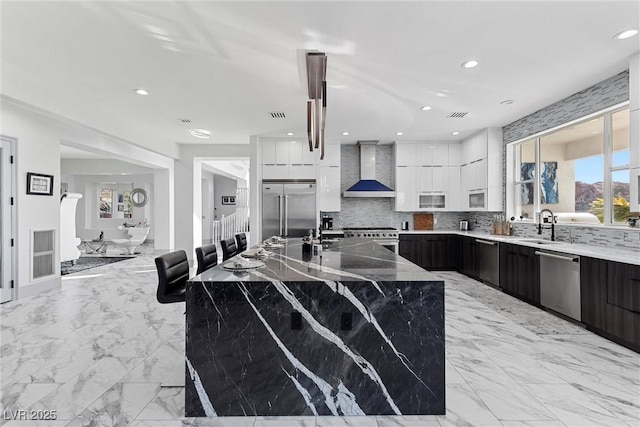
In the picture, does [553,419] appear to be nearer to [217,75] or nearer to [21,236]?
[217,75]

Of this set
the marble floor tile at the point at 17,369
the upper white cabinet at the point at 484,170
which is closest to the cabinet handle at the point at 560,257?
the upper white cabinet at the point at 484,170

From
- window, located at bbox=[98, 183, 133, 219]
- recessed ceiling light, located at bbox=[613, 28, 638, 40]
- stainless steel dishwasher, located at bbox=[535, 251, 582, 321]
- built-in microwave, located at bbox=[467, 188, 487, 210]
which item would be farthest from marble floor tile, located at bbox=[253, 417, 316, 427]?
window, located at bbox=[98, 183, 133, 219]

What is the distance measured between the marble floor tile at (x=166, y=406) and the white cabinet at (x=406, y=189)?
5.31 metres

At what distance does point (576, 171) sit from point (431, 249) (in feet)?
8.66

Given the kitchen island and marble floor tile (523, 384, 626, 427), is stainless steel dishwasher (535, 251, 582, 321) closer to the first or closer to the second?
marble floor tile (523, 384, 626, 427)

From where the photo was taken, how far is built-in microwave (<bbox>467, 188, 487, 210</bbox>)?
575 cm

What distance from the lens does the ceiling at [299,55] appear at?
93.2 inches

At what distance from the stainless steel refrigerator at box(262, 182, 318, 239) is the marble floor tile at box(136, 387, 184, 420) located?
13.8ft

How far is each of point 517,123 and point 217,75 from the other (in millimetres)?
4749

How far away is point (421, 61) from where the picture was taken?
313 cm

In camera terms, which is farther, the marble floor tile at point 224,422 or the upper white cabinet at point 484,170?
the upper white cabinet at point 484,170

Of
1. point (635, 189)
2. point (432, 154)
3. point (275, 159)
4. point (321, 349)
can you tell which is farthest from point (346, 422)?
point (432, 154)

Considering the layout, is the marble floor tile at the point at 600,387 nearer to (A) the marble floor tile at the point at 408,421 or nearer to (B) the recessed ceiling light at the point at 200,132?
(A) the marble floor tile at the point at 408,421

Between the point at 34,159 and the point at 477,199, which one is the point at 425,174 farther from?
the point at 34,159
